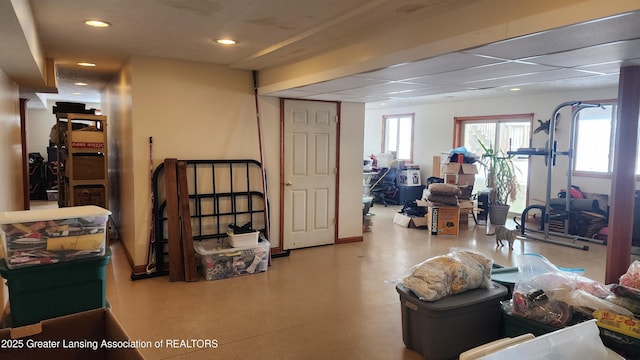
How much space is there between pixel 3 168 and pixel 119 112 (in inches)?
88.1

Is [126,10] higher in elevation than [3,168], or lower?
higher

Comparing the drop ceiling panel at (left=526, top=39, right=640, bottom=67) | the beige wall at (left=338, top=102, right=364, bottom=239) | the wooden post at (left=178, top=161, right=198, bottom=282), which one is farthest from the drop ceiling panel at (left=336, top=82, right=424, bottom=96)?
the wooden post at (left=178, top=161, right=198, bottom=282)

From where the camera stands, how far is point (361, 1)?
8.39ft

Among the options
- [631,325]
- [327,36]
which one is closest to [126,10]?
[327,36]

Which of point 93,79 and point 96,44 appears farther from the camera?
point 93,79

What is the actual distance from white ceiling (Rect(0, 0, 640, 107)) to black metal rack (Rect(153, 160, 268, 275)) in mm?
1242

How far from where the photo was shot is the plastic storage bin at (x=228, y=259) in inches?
174

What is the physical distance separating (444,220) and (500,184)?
1.59 metres

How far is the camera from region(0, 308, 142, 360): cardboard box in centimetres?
133

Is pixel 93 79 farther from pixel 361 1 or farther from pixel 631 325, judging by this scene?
pixel 631 325

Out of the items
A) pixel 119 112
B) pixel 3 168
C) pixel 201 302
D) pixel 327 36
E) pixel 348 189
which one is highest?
pixel 327 36

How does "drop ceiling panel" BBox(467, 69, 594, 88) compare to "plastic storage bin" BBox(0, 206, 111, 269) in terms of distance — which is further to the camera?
"drop ceiling panel" BBox(467, 69, 594, 88)

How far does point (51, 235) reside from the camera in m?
2.25

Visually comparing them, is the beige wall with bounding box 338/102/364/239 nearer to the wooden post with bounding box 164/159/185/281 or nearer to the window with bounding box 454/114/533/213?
the wooden post with bounding box 164/159/185/281
